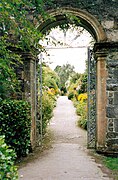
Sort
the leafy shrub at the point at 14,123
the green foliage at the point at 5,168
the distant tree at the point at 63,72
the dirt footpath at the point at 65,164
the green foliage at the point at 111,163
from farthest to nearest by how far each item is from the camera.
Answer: the distant tree at the point at 63,72
the leafy shrub at the point at 14,123
the green foliage at the point at 111,163
the dirt footpath at the point at 65,164
the green foliage at the point at 5,168

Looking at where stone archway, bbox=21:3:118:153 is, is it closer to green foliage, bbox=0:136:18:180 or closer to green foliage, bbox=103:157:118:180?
green foliage, bbox=103:157:118:180

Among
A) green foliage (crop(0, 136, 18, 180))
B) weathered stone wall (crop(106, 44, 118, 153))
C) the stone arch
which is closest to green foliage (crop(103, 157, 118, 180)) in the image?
weathered stone wall (crop(106, 44, 118, 153))

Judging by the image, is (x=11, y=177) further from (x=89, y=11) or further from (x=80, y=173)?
(x=89, y=11)

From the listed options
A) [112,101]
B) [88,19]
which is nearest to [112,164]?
[112,101]

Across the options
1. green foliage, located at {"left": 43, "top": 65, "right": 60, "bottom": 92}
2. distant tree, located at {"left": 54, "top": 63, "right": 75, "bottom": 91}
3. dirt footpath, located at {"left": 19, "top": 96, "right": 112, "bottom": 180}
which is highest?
distant tree, located at {"left": 54, "top": 63, "right": 75, "bottom": 91}

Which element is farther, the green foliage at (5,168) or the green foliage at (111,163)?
the green foliage at (111,163)

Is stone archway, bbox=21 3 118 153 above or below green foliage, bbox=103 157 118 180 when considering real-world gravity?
above

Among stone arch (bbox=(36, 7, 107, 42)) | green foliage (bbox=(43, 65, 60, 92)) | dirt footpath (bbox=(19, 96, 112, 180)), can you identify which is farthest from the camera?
green foliage (bbox=(43, 65, 60, 92))

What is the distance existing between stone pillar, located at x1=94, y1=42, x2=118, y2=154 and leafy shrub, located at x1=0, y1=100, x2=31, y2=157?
1.82 metres

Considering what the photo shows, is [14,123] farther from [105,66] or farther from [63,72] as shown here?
[63,72]

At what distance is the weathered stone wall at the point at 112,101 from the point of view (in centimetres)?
707

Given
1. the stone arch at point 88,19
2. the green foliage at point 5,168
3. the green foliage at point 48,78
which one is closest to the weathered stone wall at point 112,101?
the stone arch at point 88,19

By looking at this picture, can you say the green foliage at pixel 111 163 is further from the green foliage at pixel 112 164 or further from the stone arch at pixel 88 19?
the stone arch at pixel 88 19

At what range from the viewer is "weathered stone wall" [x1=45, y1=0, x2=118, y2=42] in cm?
705
